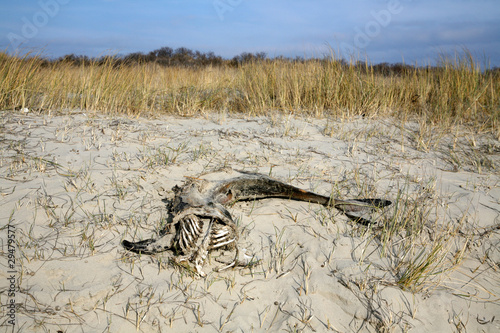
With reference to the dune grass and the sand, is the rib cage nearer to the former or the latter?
the sand

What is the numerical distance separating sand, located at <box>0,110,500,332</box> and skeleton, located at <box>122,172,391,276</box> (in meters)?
0.08

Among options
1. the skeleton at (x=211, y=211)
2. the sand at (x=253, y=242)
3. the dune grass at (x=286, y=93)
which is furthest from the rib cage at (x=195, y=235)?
the dune grass at (x=286, y=93)

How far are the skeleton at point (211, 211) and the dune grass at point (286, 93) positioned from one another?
256 centimetres

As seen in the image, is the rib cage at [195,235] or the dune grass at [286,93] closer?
the rib cage at [195,235]

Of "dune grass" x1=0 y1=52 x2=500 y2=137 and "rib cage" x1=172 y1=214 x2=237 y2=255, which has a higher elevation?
"dune grass" x1=0 y1=52 x2=500 y2=137

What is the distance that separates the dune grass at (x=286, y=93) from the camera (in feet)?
15.9

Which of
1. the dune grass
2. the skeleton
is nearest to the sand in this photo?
the skeleton

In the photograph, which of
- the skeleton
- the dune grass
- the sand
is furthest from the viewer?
the dune grass

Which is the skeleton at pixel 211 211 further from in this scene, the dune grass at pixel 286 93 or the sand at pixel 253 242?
the dune grass at pixel 286 93

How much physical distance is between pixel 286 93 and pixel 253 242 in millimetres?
3540

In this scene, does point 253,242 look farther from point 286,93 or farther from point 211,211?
point 286,93

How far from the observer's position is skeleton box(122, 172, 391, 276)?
2025 mm

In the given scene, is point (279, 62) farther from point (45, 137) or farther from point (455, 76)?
point (45, 137)

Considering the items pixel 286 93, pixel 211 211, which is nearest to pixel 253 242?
pixel 211 211
